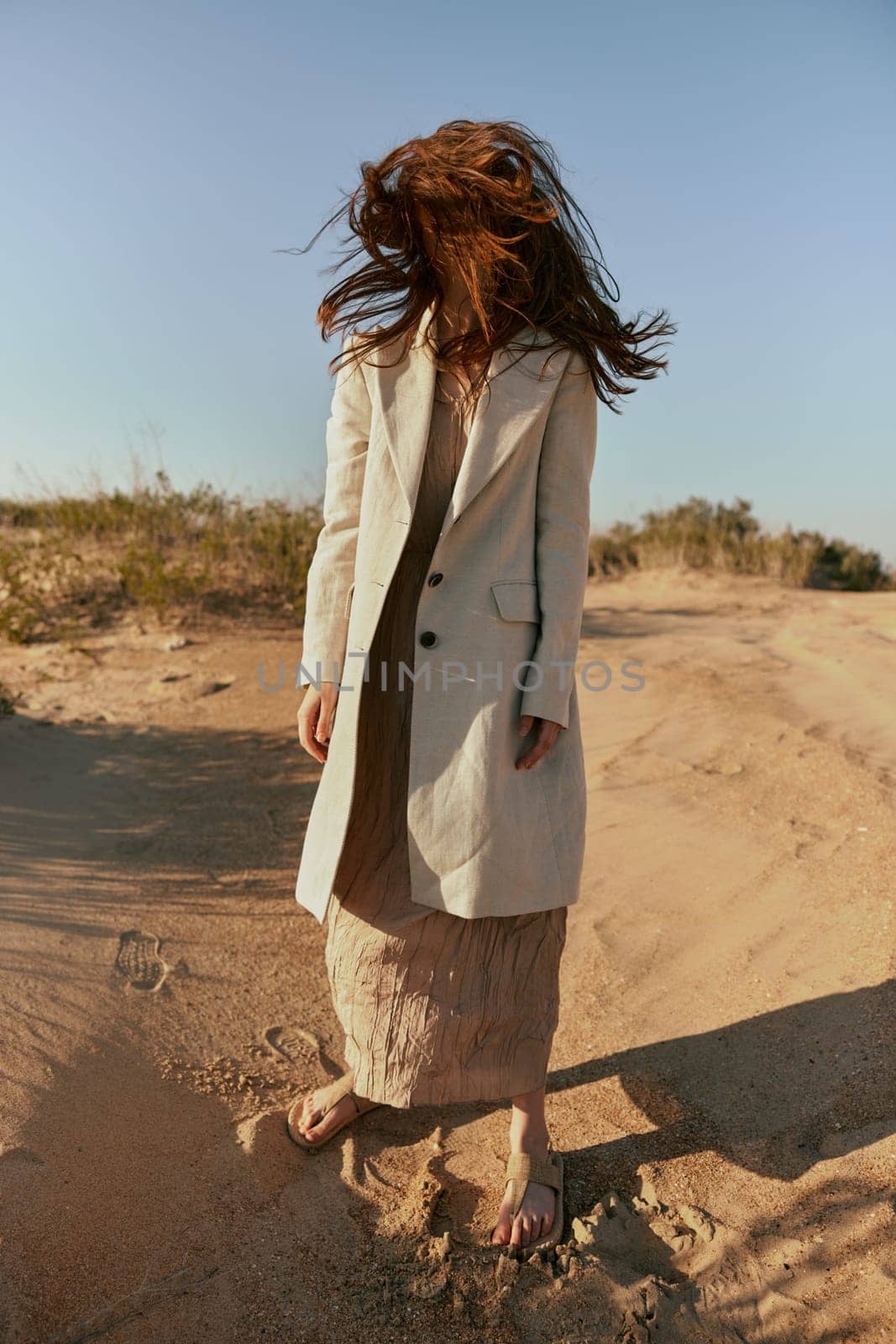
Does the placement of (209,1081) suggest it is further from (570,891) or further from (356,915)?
(570,891)

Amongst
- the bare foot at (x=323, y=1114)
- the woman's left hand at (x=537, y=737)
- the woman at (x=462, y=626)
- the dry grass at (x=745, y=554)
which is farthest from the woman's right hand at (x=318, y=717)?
the dry grass at (x=745, y=554)

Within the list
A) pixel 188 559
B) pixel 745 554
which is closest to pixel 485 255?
pixel 188 559

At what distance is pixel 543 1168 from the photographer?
6.64 ft

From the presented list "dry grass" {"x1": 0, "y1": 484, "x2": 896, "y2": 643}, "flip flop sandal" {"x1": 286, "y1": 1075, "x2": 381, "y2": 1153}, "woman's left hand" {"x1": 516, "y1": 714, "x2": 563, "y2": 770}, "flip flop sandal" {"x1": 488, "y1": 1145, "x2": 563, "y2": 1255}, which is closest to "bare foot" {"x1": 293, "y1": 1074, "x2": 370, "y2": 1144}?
"flip flop sandal" {"x1": 286, "y1": 1075, "x2": 381, "y2": 1153}

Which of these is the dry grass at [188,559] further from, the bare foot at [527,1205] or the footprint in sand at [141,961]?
the bare foot at [527,1205]

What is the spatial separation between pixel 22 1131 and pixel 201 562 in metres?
6.25

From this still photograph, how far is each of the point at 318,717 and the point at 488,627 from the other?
50 cm

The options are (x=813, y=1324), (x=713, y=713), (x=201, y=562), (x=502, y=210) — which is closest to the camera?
(x=813, y=1324)

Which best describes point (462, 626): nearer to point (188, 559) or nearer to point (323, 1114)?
point (323, 1114)

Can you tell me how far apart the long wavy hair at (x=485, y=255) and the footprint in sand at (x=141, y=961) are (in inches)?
72.8

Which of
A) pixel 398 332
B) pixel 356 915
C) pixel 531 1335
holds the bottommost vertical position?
pixel 531 1335

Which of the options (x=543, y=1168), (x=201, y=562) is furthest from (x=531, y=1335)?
(x=201, y=562)

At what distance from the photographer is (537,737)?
194 centimetres

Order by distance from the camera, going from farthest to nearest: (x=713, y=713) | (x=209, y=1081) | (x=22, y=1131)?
(x=713, y=713), (x=209, y=1081), (x=22, y=1131)
